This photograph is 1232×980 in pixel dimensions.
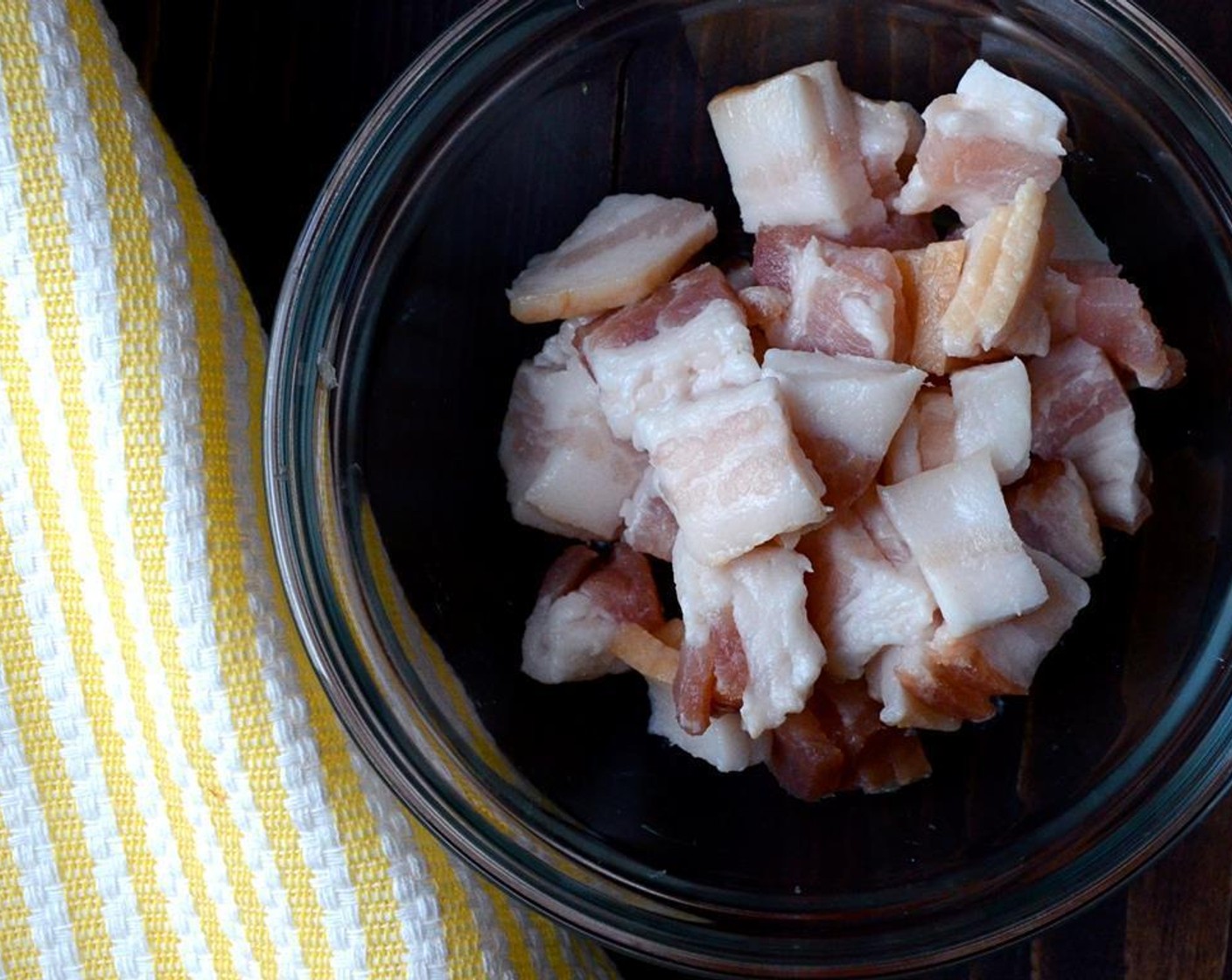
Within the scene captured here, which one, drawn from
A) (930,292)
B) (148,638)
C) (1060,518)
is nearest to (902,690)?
(1060,518)

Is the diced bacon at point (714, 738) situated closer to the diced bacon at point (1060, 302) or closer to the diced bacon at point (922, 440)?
the diced bacon at point (922, 440)

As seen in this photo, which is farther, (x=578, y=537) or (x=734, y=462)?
(x=578, y=537)

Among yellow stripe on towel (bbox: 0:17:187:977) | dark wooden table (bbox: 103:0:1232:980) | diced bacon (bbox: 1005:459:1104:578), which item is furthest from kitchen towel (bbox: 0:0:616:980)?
diced bacon (bbox: 1005:459:1104:578)

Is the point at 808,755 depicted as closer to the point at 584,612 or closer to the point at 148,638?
the point at 584,612

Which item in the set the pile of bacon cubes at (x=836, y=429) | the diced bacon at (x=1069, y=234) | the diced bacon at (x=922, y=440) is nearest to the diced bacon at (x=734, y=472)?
the pile of bacon cubes at (x=836, y=429)

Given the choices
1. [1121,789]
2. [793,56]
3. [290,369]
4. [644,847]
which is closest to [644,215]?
[793,56]

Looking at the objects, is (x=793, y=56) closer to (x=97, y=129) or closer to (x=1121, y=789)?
(x=97, y=129)

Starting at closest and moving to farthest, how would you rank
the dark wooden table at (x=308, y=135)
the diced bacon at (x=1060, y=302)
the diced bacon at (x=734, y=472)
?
1. the diced bacon at (x=734, y=472)
2. the diced bacon at (x=1060, y=302)
3. the dark wooden table at (x=308, y=135)
